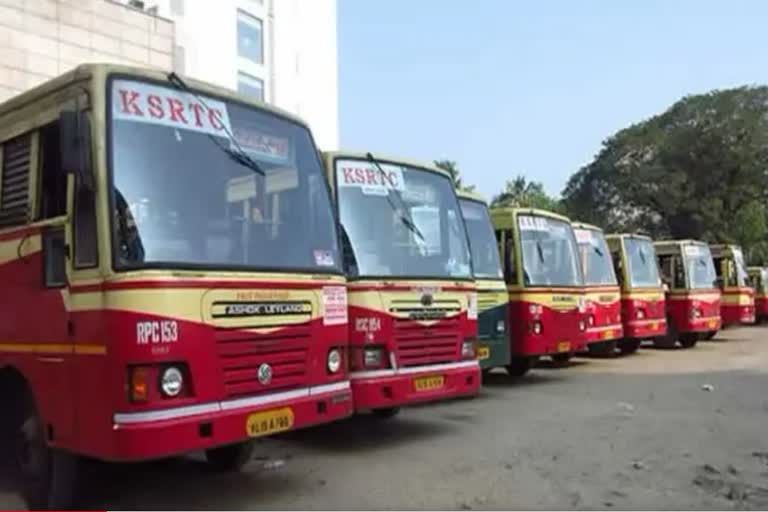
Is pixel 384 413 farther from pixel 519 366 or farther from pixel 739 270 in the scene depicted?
pixel 739 270

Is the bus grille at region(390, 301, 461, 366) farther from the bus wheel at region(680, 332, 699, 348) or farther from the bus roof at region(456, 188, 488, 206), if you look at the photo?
the bus wheel at region(680, 332, 699, 348)

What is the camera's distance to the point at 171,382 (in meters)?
4.92

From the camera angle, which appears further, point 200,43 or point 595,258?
point 200,43

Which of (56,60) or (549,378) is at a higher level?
(56,60)

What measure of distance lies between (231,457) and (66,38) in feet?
68.1

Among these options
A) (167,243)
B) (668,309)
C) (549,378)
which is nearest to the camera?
(167,243)

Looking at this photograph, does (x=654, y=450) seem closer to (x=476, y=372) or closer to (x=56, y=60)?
(x=476, y=372)

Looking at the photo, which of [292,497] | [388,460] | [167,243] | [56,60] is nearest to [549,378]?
[388,460]

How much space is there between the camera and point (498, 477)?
21.2 ft

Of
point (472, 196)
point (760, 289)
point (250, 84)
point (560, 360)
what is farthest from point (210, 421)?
point (250, 84)

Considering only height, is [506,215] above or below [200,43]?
below

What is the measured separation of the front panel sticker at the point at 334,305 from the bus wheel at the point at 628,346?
40.5ft

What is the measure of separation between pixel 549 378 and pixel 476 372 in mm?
5386

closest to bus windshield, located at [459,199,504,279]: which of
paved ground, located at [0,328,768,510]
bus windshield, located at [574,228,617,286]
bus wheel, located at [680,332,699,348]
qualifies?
paved ground, located at [0,328,768,510]
